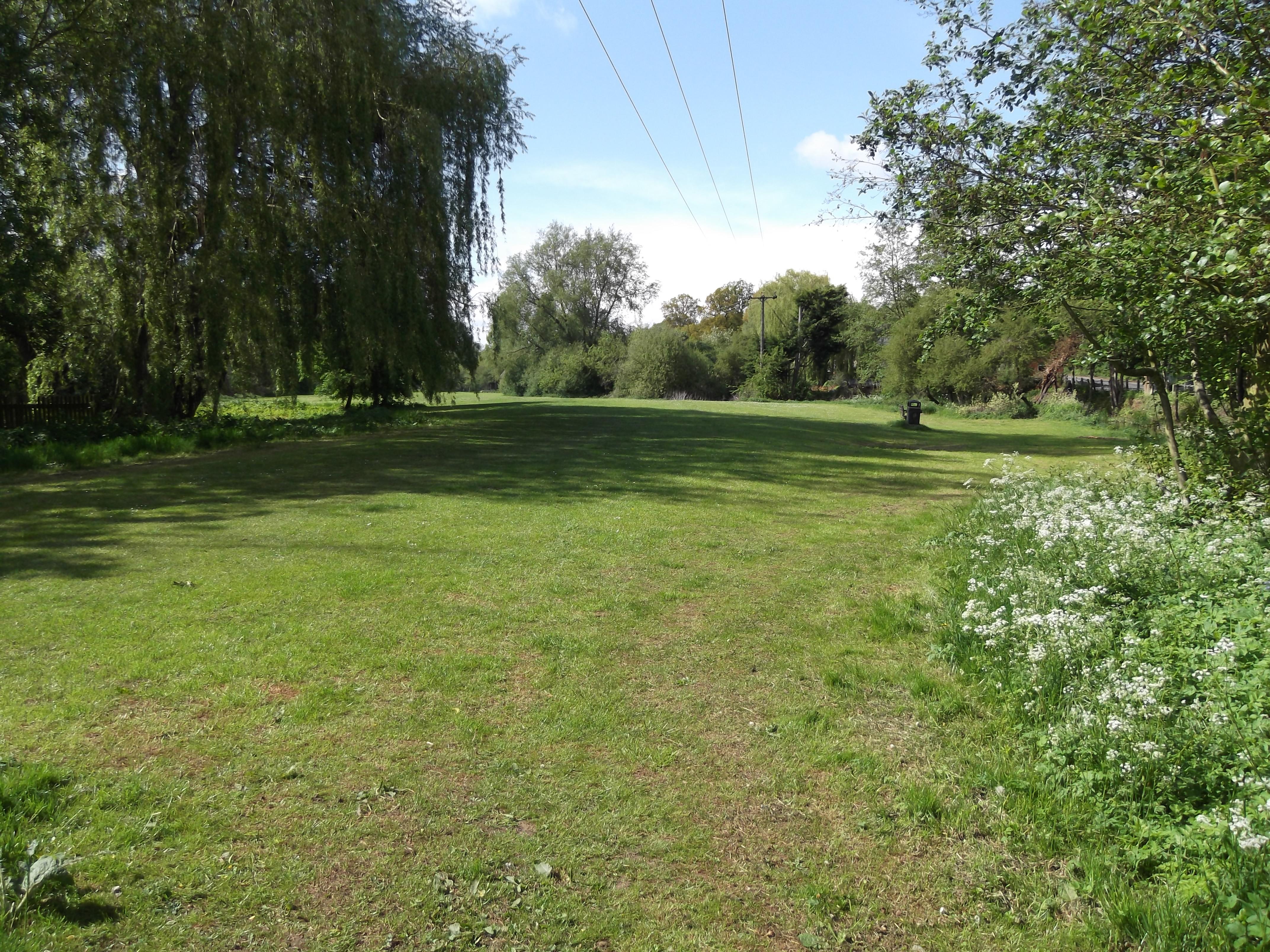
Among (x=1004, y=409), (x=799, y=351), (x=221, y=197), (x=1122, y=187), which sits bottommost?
(x=1004, y=409)

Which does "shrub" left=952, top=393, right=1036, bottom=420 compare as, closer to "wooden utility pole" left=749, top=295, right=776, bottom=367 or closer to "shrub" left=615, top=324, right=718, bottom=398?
"wooden utility pole" left=749, top=295, right=776, bottom=367

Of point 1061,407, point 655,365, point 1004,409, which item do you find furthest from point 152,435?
point 655,365

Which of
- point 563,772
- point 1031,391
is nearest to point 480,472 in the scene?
point 563,772

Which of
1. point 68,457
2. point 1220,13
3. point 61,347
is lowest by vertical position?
point 68,457

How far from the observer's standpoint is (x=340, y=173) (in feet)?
57.8

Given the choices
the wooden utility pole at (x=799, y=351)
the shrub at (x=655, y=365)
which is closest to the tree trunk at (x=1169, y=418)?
the shrub at (x=655, y=365)

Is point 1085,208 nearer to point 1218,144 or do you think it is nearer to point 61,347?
point 1218,144

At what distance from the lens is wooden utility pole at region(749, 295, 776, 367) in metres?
60.2

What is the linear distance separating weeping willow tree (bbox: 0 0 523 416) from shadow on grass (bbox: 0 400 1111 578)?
2997 mm

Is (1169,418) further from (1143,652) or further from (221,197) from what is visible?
(221,197)

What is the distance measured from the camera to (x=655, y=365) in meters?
57.5

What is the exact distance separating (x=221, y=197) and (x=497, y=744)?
1615cm

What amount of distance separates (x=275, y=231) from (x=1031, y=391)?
38669mm

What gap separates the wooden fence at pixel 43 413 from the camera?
17.2 meters
